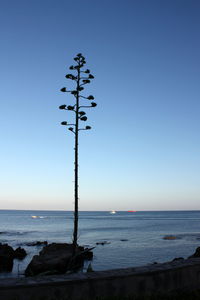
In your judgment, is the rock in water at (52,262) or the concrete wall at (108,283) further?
the rock in water at (52,262)

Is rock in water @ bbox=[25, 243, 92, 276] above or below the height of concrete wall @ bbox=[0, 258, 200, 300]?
below

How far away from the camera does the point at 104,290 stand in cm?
786

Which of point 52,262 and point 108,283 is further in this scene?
point 52,262

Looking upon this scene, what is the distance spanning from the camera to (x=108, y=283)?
7926 millimetres

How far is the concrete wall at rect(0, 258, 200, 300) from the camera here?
7.09 metres

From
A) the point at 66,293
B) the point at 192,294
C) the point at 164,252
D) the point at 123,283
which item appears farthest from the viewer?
the point at 164,252

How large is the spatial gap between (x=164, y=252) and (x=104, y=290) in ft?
129

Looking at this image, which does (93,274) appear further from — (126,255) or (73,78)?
(126,255)

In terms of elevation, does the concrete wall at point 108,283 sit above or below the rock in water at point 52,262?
above

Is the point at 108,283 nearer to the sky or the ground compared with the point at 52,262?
nearer to the sky

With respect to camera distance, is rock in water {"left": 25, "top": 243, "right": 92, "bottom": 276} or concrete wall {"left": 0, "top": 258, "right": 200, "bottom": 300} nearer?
concrete wall {"left": 0, "top": 258, "right": 200, "bottom": 300}

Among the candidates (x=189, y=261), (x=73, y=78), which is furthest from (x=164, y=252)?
(x=189, y=261)

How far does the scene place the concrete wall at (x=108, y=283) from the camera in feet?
23.2

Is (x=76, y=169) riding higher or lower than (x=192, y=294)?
higher
